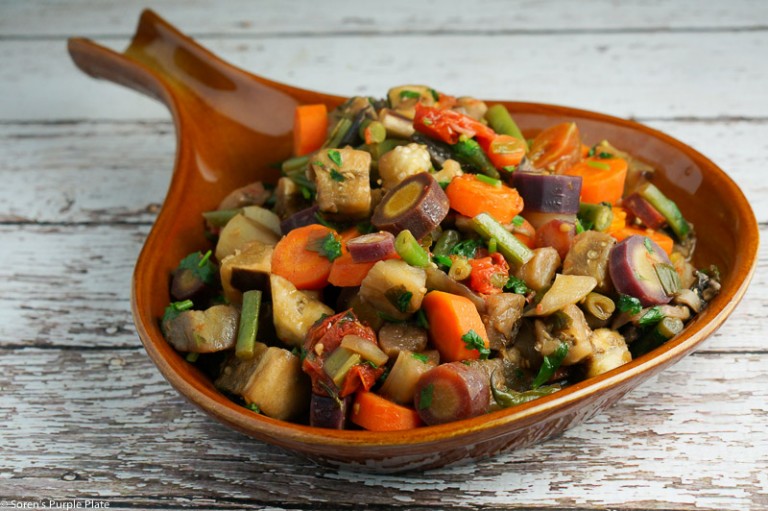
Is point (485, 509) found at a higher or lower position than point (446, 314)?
lower

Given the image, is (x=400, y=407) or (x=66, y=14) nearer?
(x=400, y=407)

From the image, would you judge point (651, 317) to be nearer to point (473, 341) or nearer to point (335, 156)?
point (473, 341)

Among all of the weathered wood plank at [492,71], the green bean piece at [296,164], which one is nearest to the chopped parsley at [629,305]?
the green bean piece at [296,164]

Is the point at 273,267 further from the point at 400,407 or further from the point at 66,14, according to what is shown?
the point at 66,14

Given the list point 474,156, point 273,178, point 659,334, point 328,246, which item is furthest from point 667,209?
point 273,178

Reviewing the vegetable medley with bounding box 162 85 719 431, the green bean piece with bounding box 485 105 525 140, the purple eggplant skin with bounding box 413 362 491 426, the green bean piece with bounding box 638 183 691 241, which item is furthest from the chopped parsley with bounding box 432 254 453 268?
the green bean piece with bounding box 638 183 691 241

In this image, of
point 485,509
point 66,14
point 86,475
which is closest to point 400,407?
point 485,509
